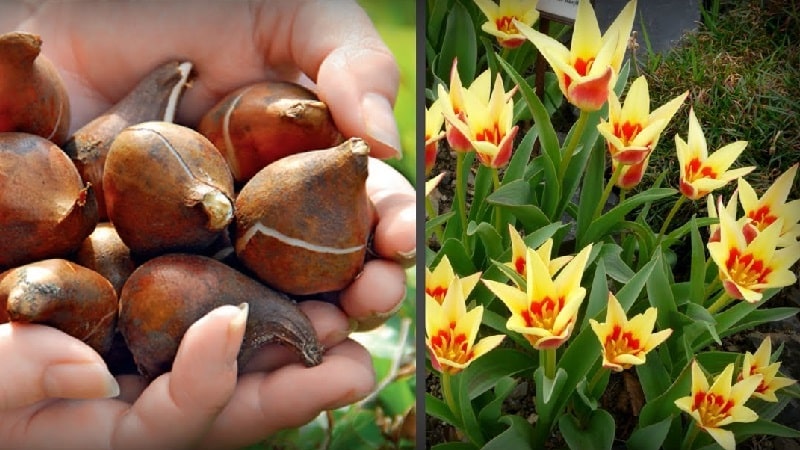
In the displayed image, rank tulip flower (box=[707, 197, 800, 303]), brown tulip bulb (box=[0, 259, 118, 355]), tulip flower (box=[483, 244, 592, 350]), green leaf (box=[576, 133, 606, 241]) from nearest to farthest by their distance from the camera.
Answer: brown tulip bulb (box=[0, 259, 118, 355]), tulip flower (box=[483, 244, 592, 350]), tulip flower (box=[707, 197, 800, 303]), green leaf (box=[576, 133, 606, 241])

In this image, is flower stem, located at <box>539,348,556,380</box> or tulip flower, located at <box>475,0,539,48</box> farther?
tulip flower, located at <box>475,0,539,48</box>

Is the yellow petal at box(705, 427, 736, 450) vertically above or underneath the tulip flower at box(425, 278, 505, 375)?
underneath

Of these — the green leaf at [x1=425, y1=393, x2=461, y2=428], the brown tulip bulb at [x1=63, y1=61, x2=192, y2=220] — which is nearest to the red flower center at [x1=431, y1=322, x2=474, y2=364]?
the green leaf at [x1=425, y1=393, x2=461, y2=428]

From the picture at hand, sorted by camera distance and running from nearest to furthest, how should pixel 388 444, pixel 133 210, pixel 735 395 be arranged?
pixel 133 210 → pixel 388 444 → pixel 735 395

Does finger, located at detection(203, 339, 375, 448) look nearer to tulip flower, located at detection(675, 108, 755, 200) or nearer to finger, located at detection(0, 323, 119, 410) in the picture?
finger, located at detection(0, 323, 119, 410)

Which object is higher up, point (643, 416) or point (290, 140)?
point (290, 140)

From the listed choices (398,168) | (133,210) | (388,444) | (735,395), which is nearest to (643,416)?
(735,395)

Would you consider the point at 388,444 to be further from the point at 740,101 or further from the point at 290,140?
the point at 740,101
